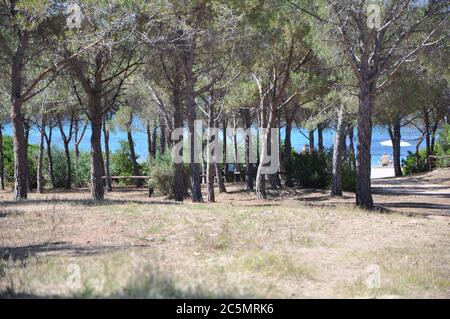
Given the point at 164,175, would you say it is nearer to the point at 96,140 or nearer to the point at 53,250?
the point at 96,140

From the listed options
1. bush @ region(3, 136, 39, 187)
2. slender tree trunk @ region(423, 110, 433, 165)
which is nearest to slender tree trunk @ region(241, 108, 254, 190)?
slender tree trunk @ region(423, 110, 433, 165)

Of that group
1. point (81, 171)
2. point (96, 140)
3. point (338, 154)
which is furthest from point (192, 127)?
point (81, 171)

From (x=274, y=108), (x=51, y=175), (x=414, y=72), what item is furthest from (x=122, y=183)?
(x=414, y=72)

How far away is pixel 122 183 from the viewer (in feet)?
96.3

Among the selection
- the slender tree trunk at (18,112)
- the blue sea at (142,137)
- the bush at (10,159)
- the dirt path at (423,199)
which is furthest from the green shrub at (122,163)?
the slender tree trunk at (18,112)

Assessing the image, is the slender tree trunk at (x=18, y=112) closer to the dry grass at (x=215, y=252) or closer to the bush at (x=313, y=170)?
the dry grass at (x=215, y=252)

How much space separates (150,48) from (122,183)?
637 inches

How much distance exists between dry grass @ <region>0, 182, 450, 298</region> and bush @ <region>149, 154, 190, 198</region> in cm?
811

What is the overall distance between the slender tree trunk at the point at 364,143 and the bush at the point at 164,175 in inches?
309

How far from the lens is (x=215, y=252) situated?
672 centimetres

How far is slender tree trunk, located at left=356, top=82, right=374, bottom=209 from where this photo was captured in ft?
41.3

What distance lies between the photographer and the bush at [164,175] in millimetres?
19094

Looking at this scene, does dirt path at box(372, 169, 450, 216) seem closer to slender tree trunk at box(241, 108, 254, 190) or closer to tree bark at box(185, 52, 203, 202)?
slender tree trunk at box(241, 108, 254, 190)
